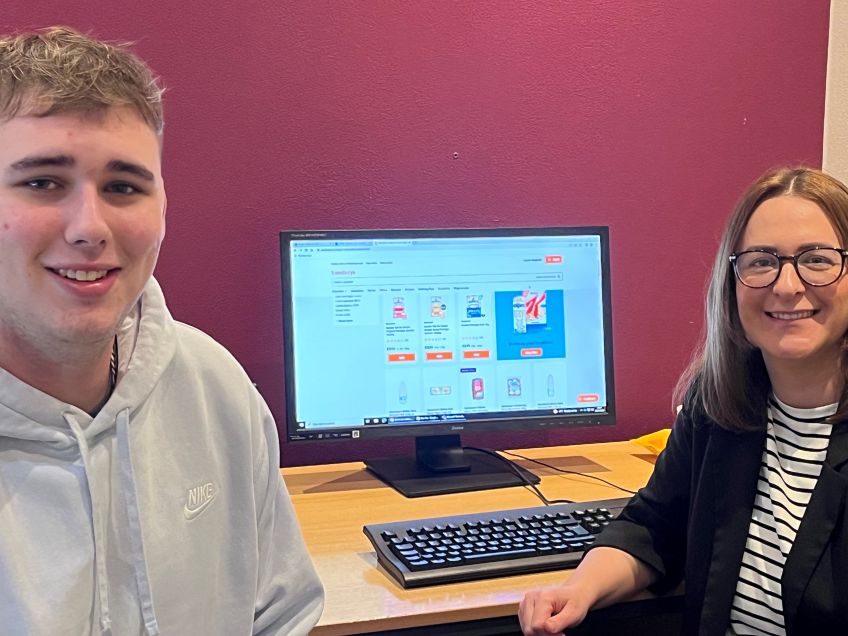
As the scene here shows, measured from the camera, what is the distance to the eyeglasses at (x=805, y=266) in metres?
1.47

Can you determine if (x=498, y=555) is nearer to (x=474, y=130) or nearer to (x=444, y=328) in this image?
(x=444, y=328)

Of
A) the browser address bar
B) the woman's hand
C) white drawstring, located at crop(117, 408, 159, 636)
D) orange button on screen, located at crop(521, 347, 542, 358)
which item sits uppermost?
the browser address bar

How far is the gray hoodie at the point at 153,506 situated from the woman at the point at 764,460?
416 mm

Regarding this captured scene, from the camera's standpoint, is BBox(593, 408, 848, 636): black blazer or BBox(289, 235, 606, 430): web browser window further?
BBox(289, 235, 606, 430): web browser window

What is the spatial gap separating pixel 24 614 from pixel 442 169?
134cm

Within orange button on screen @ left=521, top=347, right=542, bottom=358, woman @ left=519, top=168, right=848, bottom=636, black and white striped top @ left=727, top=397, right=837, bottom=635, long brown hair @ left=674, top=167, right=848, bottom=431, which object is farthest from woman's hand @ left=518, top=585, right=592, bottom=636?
orange button on screen @ left=521, top=347, right=542, bottom=358

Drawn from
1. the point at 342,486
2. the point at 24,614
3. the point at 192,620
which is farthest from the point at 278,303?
the point at 24,614

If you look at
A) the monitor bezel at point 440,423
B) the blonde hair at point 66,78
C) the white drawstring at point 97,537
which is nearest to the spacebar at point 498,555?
the monitor bezel at point 440,423

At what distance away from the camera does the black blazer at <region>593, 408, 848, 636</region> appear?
1395mm

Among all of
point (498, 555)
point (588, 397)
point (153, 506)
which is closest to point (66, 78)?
point (153, 506)

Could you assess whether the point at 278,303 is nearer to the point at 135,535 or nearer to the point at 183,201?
the point at 183,201

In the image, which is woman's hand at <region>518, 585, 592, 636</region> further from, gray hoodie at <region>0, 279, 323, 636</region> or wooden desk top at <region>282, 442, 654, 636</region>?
gray hoodie at <region>0, 279, 323, 636</region>

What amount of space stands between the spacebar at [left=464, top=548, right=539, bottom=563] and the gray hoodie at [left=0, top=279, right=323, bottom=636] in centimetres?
27

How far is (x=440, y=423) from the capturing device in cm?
194
